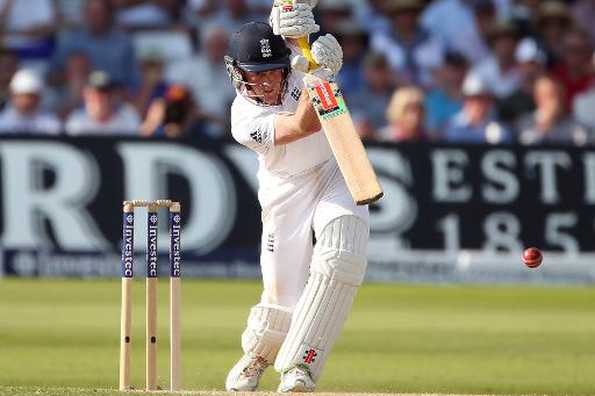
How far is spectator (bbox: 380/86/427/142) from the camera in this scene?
12.4 m

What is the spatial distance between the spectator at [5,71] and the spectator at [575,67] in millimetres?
4808

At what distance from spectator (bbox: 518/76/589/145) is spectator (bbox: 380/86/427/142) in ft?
2.87

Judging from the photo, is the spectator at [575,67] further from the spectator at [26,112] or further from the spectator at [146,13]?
the spectator at [26,112]

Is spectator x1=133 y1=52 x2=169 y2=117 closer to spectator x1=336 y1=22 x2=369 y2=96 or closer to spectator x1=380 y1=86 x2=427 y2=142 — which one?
spectator x1=336 y1=22 x2=369 y2=96

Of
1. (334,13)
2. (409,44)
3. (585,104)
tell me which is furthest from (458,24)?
(585,104)

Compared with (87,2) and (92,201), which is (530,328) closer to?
(92,201)

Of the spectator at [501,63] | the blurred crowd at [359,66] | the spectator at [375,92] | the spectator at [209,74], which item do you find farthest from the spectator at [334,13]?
the spectator at [501,63]

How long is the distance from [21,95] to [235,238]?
6.96 ft

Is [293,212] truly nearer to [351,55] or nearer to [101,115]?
[101,115]

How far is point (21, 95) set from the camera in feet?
41.0

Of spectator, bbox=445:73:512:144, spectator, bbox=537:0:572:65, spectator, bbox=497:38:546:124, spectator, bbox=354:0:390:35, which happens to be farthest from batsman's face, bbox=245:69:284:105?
spectator, bbox=537:0:572:65

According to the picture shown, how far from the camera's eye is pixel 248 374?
6.23 metres

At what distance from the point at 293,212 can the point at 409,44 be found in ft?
27.5

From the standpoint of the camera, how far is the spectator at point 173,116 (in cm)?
1249
